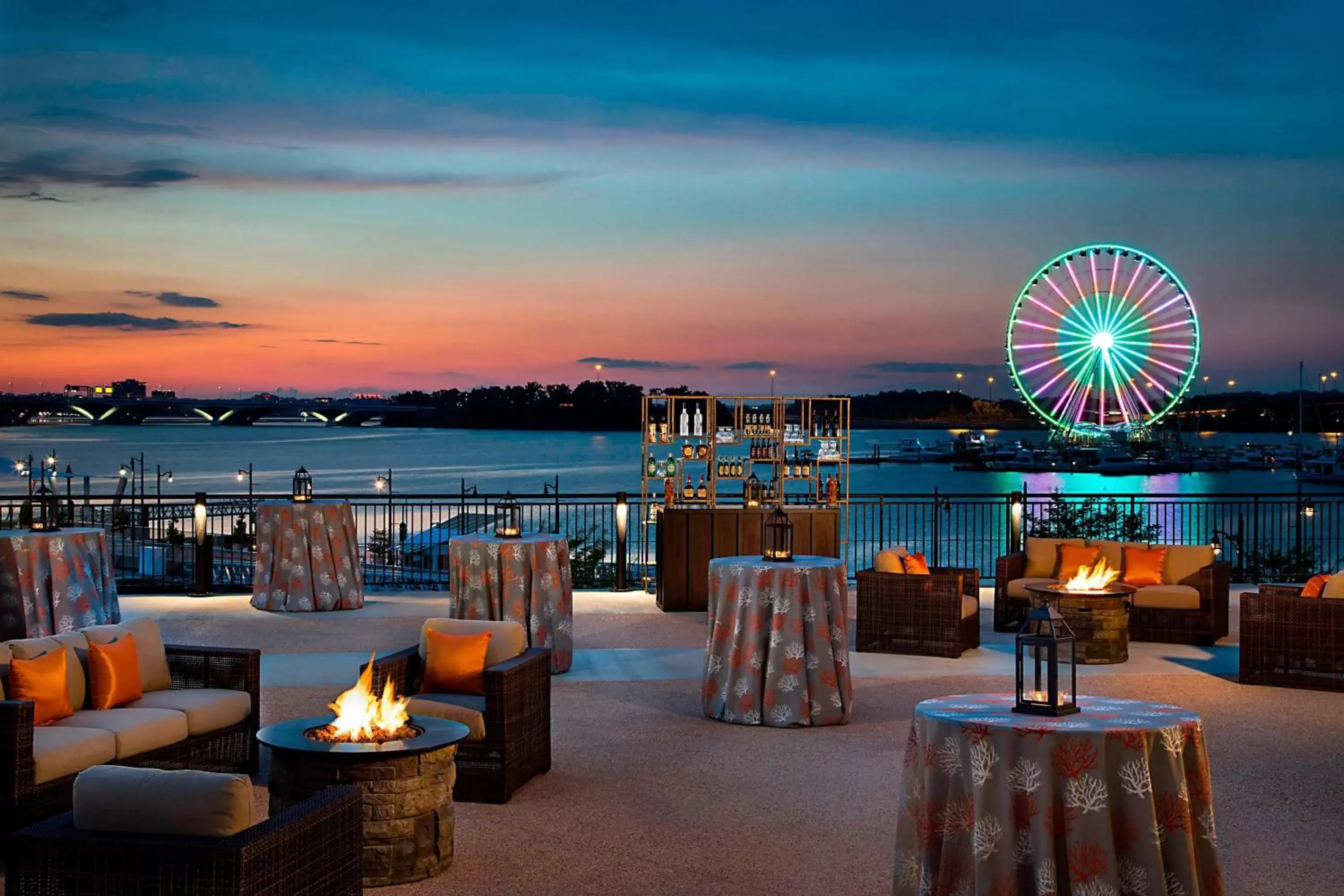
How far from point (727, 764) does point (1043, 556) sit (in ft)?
18.8

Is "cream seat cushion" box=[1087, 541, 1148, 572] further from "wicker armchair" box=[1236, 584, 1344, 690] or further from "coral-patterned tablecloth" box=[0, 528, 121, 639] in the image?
"coral-patterned tablecloth" box=[0, 528, 121, 639]

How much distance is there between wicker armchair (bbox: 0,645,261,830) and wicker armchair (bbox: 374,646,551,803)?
69cm

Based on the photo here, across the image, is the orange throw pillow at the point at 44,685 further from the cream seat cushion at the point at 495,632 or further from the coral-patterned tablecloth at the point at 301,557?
the coral-patterned tablecloth at the point at 301,557

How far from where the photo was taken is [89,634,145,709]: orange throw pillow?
19.2 feet

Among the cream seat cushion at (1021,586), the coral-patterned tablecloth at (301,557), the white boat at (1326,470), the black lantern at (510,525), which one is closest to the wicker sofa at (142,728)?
the black lantern at (510,525)

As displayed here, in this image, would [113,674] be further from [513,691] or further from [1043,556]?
[1043,556]

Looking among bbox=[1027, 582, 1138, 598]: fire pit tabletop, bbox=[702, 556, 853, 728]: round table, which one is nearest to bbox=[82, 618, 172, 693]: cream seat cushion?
bbox=[702, 556, 853, 728]: round table

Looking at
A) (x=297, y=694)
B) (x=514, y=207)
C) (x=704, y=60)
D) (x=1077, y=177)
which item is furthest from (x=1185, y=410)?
(x=297, y=694)

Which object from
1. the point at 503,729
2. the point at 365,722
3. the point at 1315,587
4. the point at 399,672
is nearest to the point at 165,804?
the point at 365,722

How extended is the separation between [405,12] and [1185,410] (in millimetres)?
28603

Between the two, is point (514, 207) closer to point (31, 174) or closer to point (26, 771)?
point (31, 174)

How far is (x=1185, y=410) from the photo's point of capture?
3884cm

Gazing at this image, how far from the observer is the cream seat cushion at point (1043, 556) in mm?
11492

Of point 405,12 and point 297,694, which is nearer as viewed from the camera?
point 297,694
